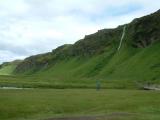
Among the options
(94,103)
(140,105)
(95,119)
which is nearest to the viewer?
(95,119)

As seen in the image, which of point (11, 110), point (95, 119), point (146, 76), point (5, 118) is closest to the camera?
point (95, 119)

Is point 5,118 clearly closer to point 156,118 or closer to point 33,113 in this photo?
point 33,113

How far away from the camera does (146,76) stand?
186 metres

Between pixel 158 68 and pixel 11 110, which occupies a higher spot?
pixel 158 68

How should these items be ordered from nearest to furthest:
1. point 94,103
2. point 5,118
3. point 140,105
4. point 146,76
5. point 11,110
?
point 5,118 → point 11,110 → point 140,105 → point 94,103 → point 146,76

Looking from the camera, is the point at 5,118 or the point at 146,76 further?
the point at 146,76

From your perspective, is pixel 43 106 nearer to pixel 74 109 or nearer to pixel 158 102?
pixel 74 109

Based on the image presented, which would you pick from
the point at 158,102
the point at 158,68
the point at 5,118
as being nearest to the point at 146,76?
the point at 158,68

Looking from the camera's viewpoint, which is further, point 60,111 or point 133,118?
point 60,111

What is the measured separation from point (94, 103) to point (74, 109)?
5.27 m

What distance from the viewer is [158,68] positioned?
627ft

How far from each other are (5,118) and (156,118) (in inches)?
582

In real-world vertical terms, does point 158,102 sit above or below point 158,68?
below

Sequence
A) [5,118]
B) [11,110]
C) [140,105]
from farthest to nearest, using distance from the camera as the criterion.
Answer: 1. [140,105]
2. [11,110]
3. [5,118]
